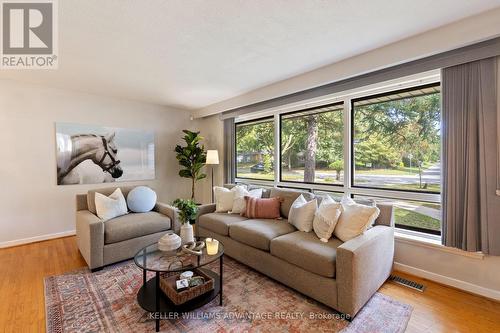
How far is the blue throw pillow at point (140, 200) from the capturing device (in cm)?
324

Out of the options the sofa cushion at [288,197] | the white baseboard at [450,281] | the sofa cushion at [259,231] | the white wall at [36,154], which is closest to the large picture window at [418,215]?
the white baseboard at [450,281]

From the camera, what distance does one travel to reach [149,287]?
2021 millimetres

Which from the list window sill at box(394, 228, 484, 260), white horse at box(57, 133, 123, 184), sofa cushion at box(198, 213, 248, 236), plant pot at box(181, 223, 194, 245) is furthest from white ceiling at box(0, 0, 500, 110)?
window sill at box(394, 228, 484, 260)

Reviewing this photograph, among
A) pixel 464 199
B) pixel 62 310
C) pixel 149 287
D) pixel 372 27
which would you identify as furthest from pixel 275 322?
pixel 372 27

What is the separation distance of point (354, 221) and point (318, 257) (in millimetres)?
551

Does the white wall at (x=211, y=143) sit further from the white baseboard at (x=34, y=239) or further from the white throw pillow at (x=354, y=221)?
the white throw pillow at (x=354, y=221)

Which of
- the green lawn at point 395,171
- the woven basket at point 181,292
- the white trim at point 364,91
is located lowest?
the woven basket at point 181,292

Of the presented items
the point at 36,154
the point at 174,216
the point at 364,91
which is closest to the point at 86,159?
the point at 36,154

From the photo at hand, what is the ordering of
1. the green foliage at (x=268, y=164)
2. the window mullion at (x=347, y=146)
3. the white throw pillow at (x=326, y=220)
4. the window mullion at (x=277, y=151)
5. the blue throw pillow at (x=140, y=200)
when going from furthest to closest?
1. the green foliage at (x=268, y=164)
2. the window mullion at (x=277, y=151)
3. the blue throw pillow at (x=140, y=200)
4. the window mullion at (x=347, y=146)
5. the white throw pillow at (x=326, y=220)

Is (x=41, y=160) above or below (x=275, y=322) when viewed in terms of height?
above

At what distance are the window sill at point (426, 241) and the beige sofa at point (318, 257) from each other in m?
0.31

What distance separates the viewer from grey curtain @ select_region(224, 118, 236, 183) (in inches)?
185

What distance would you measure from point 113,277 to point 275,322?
1.79m

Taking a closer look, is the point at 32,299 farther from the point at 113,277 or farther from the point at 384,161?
the point at 384,161
